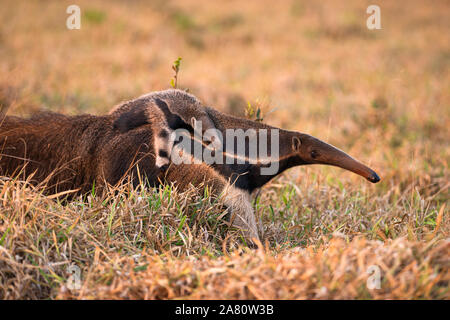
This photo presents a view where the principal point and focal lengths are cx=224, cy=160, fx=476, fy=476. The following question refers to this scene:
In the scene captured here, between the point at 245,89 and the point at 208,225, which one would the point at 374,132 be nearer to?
the point at 245,89

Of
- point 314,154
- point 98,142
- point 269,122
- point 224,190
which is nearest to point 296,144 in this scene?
point 314,154

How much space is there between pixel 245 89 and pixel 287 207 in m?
6.22

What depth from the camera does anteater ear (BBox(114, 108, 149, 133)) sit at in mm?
3926

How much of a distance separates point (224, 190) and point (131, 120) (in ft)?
3.17

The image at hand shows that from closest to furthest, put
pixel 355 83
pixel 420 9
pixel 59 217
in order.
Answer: pixel 59 217 → pixel 355 83 → pixel 420 9

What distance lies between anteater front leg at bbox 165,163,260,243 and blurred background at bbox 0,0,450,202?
1240mm

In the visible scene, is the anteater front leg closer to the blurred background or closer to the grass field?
the grass field

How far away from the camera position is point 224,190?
3850 millimetres

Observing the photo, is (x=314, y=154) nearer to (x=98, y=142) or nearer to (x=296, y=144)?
(x=296, y=144)

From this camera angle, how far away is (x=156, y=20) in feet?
53.6

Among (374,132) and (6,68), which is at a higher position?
(6,68)

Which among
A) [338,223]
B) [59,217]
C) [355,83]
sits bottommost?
[338,223]

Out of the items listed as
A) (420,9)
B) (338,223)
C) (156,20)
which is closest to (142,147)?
(338,223)

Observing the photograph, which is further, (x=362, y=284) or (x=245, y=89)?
(x=245, y=89)
